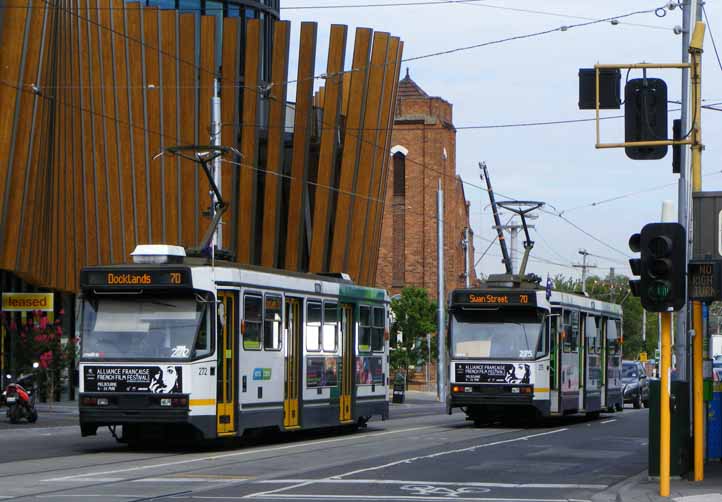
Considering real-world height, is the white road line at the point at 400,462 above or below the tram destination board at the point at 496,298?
below

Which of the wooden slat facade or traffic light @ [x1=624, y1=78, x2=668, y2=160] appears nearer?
traffic light @ [x1=624, y1=78, x2=668, y2=160]

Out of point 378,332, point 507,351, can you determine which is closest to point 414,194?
point 507,351

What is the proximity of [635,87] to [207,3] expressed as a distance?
131 ft

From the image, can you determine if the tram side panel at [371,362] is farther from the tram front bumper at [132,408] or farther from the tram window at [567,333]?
the tram front bumper at [132,408]

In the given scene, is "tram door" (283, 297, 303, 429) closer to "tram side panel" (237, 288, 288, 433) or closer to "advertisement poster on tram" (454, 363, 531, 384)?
"tram side panel" (237, 288, 288, 433)

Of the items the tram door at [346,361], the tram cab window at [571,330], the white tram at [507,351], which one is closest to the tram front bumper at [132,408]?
the tram door at [346,361]

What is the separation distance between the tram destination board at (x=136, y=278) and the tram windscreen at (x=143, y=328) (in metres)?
0.28

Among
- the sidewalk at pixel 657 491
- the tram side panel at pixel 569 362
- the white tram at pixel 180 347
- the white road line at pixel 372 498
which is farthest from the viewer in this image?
the tram side panel at pixel 569 362

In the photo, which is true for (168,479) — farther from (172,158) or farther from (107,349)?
(172,158)

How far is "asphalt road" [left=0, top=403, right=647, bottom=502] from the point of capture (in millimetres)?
15102

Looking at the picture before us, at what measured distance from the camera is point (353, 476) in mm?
17156

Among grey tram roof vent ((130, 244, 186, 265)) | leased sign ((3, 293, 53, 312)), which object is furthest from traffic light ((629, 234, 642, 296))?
leased sign ((3, 293, 53, 312))

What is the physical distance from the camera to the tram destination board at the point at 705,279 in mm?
16562

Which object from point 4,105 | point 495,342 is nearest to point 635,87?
point 495,342
